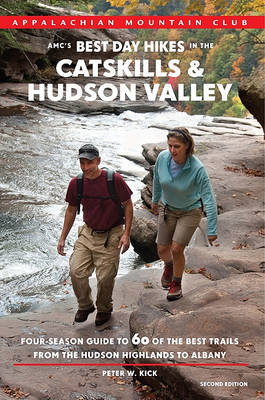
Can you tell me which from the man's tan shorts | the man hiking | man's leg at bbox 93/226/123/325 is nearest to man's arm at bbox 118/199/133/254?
the man hiking

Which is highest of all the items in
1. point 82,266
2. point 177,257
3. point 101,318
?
point 177,257

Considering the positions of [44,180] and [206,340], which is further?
[44,180]

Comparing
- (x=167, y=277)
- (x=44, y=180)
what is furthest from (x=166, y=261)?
(x=44, y=180)

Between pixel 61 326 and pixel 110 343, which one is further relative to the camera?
pixel 61 326

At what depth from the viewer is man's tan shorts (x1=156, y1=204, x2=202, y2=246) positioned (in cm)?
507

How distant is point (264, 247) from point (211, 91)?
258 centimetres

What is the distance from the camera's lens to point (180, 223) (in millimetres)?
5094

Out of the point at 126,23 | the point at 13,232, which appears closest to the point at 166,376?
the point at 126,23

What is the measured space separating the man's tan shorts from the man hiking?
332mm

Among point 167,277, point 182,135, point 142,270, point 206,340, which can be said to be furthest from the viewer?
point 142,270

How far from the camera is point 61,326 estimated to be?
19.2ft

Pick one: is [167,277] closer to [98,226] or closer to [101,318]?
[101,318]

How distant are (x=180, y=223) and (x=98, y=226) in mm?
850

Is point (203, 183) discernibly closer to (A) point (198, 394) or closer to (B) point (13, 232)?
(A) point (198, 394)
